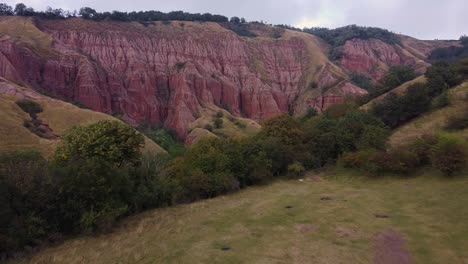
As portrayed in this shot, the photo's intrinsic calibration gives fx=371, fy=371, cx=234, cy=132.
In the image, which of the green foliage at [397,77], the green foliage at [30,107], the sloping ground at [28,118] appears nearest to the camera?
the sloping ground at [28,118]

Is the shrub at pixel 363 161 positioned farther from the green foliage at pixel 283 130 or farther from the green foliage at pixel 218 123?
the green foliage at pixel 218 123

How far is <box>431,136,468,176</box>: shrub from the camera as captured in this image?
3244cm

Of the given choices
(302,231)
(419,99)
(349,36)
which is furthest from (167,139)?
(349,36)

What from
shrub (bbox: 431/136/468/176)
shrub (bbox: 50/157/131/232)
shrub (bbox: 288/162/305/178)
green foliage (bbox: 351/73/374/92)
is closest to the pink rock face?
green foliage (bbox: 351/73/374/92)

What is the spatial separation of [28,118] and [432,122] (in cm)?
5902

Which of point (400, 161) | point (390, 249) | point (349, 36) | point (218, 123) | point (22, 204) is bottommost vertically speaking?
point (218, 123)

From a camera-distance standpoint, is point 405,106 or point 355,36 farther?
point 355,36

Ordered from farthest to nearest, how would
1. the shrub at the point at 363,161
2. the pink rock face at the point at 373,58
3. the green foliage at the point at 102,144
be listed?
the pink rock face at the point at 373,58 → the shrub at the point at 363,161 → the green foliage at the point at 102,144

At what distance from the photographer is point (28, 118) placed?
188ft

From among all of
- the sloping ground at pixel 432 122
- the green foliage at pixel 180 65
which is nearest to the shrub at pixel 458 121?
the sloping ground at pixel 432 122

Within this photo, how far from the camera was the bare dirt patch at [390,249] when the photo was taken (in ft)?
58.5

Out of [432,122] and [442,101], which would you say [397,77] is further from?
[432,122]

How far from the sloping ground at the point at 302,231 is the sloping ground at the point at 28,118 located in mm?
27209

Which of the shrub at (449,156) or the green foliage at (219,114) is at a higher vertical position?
Answer: the shrub at (449,156)
